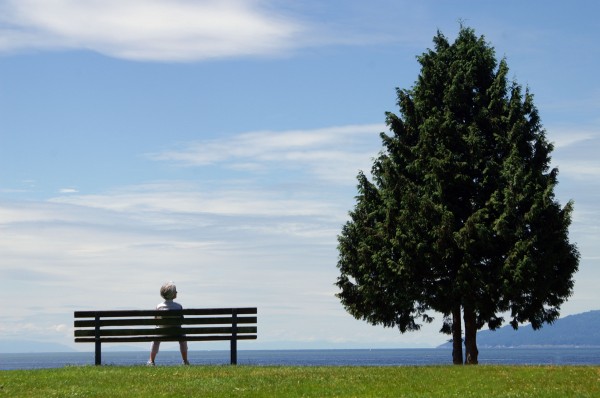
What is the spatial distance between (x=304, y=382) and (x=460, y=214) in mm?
15611

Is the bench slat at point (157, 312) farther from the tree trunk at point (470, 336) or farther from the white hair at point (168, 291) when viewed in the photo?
the tree trunk at point (470, 336)

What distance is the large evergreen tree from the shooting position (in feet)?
120

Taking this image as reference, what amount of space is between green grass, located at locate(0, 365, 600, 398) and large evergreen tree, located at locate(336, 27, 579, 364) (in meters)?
7.50

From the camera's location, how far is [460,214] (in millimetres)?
38281

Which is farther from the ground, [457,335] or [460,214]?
[460,214]

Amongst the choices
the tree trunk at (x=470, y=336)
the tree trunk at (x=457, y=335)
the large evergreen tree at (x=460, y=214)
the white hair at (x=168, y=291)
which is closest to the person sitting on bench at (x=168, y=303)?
the white hair at (x=168, y=291)

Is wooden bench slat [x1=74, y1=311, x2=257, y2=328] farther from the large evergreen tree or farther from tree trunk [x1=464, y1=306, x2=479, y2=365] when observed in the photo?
tree trunk [x1=464, y1=306, x2=479, y2=365]

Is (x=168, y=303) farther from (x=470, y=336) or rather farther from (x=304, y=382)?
(x=470, y=336)

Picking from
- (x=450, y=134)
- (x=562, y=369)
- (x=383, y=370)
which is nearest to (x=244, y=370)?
(x=383, y=370)

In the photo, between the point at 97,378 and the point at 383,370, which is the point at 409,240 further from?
the point at 97,378

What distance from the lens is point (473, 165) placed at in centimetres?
3822

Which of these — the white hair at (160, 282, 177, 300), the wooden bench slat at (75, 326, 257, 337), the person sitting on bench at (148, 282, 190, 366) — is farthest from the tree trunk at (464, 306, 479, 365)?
the white hair at (160, 282, 177, 300)

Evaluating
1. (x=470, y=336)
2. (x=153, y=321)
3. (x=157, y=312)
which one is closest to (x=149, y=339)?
(x=153, y=321)

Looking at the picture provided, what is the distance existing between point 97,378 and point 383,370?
895 centimetres
